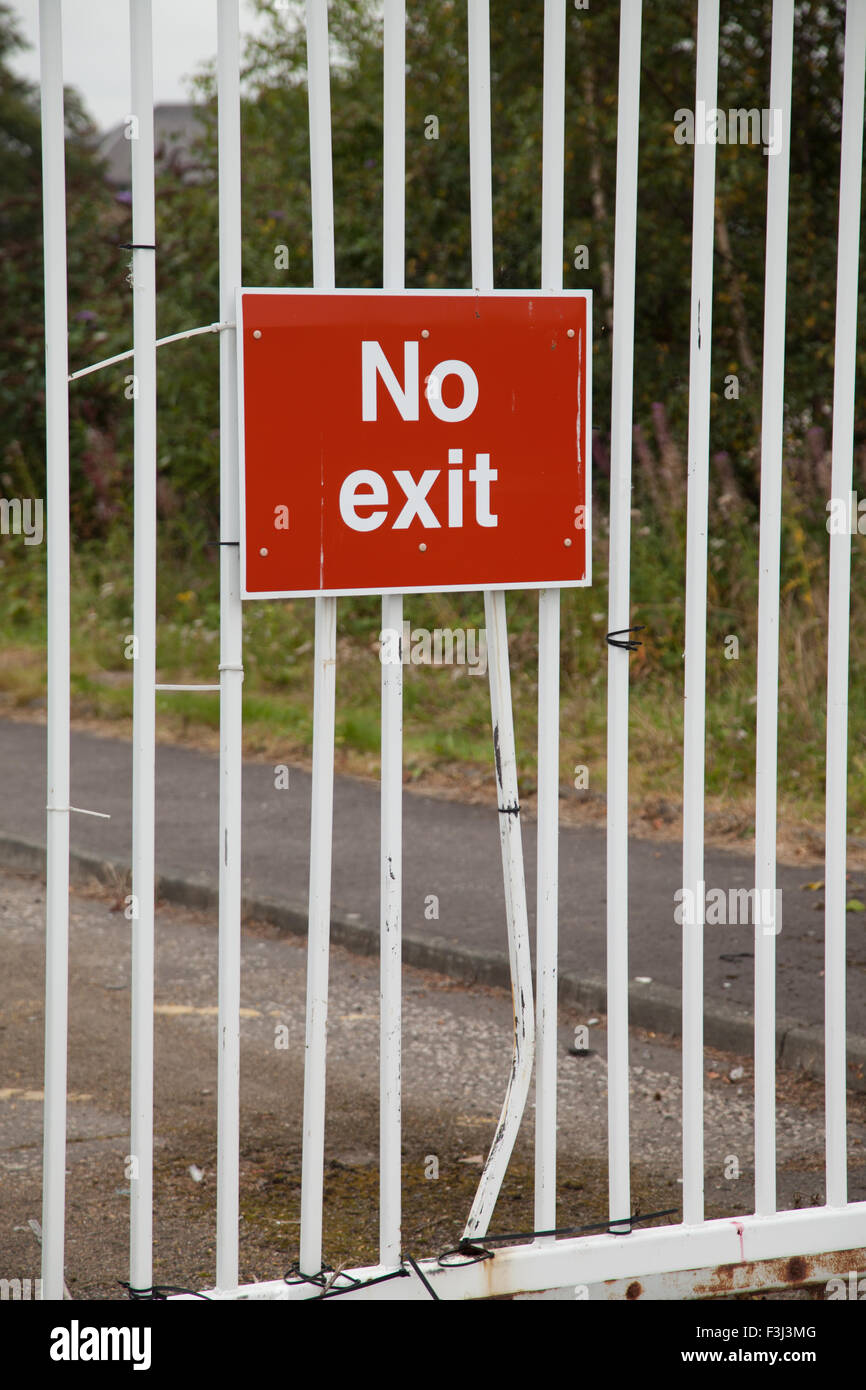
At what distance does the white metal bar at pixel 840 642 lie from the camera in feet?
9.81

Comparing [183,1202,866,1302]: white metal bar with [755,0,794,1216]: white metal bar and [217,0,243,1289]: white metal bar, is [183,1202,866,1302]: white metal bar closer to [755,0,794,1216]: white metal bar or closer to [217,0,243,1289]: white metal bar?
[755,0,794,1216]: white metal bar

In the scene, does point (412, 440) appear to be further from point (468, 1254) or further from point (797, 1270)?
point (797, 1270)

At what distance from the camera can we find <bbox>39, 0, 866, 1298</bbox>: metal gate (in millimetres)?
2576

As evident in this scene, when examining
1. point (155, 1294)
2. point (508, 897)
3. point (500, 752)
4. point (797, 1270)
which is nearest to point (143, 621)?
point (500, 752)

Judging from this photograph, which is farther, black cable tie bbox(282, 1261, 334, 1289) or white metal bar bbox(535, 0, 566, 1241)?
white metal bar bbox(535, 0, 566, 1241)

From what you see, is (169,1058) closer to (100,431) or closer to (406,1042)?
(406,1042)

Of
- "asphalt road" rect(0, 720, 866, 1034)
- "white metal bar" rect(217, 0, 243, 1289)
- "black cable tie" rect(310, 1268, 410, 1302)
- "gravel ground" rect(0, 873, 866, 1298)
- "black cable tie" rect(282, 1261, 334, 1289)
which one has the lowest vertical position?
"gravel ground" rect(0, 873, 866, 1298)

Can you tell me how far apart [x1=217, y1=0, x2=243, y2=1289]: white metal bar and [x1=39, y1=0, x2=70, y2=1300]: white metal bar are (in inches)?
11.0

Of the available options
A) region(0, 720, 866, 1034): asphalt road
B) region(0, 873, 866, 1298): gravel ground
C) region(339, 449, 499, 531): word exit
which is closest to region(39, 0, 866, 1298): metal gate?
region(339, 449, 499, 531): word exit

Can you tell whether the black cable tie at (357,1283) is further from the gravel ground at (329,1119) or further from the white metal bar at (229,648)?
the gravel ground at (329,1119)

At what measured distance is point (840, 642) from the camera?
10.3 feet

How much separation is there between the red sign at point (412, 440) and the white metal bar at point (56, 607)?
0.32 m

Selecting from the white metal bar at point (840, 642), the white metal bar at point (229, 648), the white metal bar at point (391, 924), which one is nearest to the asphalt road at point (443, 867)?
the white metal bar at point (840, 642)

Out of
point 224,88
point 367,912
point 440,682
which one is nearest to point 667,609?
point 440,682
